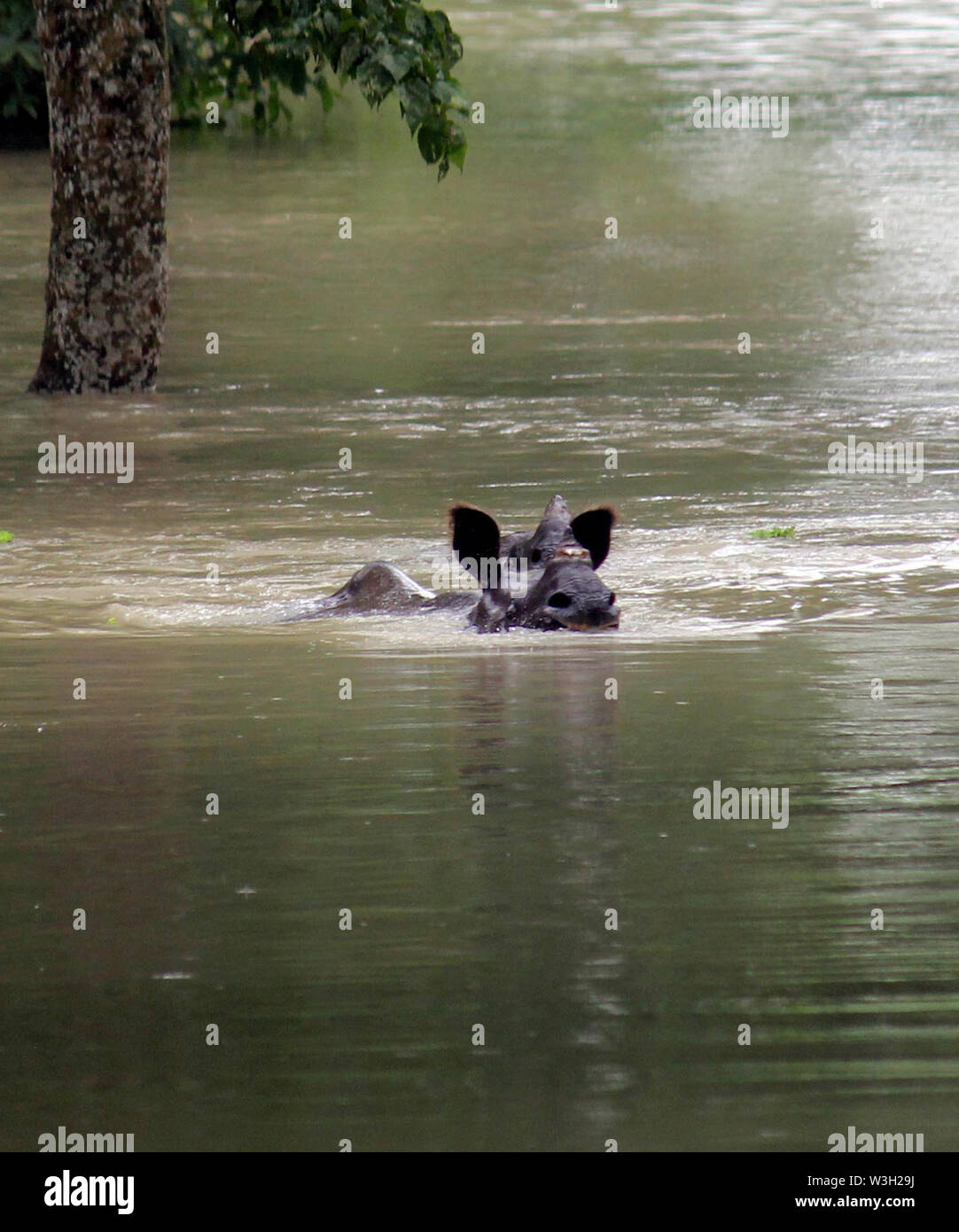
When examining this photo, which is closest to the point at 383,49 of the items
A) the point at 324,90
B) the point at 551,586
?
the point at 551,586

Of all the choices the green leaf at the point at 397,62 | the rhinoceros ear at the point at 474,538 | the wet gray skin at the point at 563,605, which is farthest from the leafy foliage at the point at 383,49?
the wet gray skin at the point at 563,605

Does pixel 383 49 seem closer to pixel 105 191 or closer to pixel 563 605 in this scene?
pixel 105 191

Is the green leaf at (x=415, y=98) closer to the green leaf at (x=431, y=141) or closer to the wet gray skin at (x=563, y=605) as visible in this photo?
the green leaf at (x=431, y=141)

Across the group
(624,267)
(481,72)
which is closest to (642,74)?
(481,72)

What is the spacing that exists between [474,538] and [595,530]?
0.51 m

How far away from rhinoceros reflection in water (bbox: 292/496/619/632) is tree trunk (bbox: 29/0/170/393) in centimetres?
791

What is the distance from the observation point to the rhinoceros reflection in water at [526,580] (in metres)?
9.55

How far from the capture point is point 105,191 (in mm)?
17375

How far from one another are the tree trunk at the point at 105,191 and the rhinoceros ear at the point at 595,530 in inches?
338

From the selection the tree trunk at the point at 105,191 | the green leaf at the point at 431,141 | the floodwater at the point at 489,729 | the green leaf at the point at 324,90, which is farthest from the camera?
the green leaf at the point at 324,90

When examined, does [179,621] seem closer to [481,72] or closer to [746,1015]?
[746,1015]
